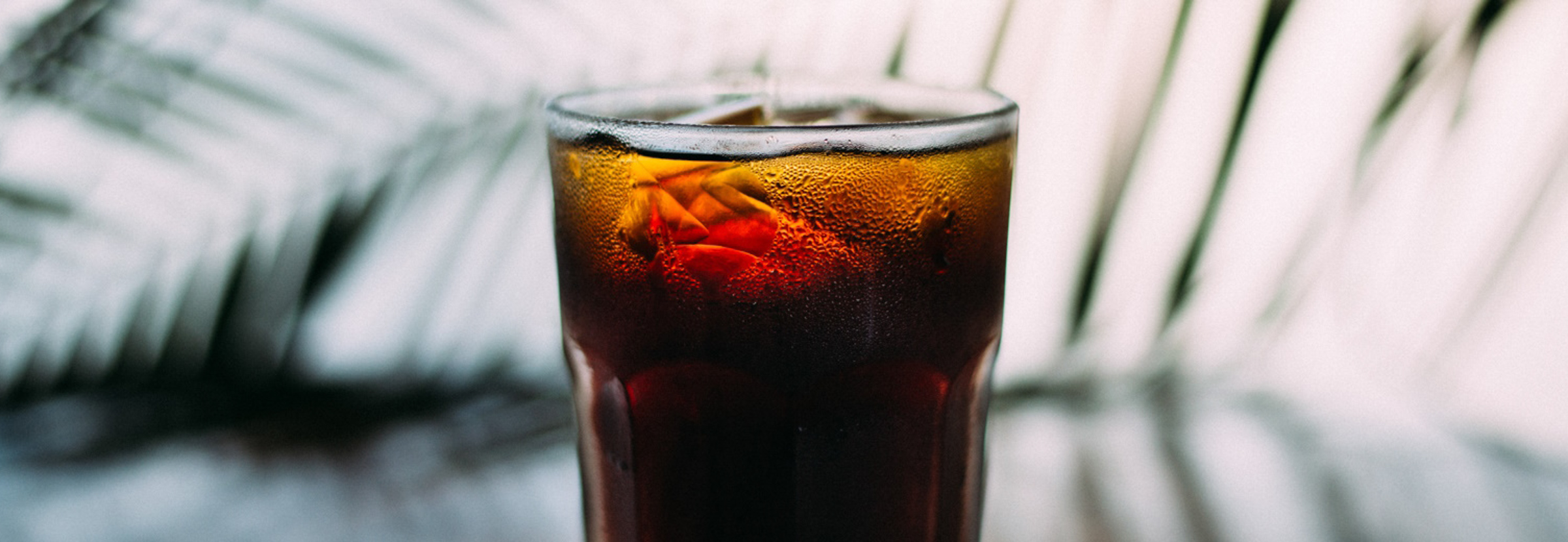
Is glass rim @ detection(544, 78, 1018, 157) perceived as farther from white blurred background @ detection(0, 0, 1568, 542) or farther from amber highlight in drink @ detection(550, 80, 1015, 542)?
white blurred background @ detection(0, 0, 1568, 542)

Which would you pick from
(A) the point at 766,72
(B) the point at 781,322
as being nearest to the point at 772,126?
(B) the point at 781,322

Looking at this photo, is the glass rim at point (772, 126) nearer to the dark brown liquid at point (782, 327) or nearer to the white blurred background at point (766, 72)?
the dark brown liquid at point (782, 327)

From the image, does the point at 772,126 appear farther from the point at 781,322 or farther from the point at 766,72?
the point at 766,72

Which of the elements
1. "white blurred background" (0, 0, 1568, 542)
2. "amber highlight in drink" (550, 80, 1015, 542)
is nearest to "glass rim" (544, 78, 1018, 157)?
"amber highlight in drink" (550, 80, 1015, 542)

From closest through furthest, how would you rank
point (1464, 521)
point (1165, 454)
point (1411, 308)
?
point (1464, 521), point (1165, 454), point (1411, 308)

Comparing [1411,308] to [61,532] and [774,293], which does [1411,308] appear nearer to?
[774,293]

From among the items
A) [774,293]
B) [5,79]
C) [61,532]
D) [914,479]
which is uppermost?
[5,79]

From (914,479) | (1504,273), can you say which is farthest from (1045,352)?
(914,479)

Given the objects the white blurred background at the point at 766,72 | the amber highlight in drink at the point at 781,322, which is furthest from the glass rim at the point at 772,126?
the white blurred background at the point at 766,72
